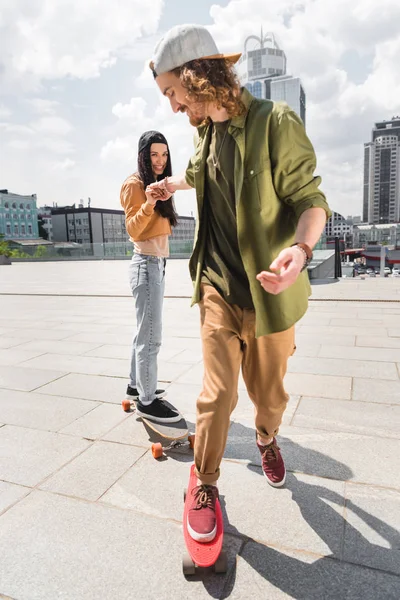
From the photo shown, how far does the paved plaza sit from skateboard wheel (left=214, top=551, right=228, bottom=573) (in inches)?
1.3

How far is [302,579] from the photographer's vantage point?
5.40ft

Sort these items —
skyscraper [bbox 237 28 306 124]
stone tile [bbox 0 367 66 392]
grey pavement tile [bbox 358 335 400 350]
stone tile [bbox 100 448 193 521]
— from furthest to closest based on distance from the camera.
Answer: skyscraper [bbox 237 28 306 124] → grey pavement tile [bbox 358 335 400 350] → stone tile [bbox 0 367 66 392] → stone tile [bbox 100 448 193 521]

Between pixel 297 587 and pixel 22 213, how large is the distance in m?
106

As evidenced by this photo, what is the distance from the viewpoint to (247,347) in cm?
194

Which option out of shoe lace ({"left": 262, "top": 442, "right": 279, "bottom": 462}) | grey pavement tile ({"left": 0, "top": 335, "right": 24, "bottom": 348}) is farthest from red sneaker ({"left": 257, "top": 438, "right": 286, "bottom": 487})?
grey pavement tile ({"left": 0, "top": 335, "right": 24, "bottom": 348})

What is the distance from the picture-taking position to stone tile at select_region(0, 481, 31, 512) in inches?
85.6

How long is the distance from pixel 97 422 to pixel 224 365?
5.48 ft

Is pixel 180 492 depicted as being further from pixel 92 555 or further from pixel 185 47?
pixel 185 47

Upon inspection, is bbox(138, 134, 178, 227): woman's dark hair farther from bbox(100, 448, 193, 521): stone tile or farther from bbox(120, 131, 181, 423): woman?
bbox(100, 448, 193, 521): stone tile

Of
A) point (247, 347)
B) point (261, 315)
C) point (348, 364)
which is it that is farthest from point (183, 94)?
point (348, 364)

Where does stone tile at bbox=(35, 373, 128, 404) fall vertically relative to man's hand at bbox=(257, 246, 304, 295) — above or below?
below

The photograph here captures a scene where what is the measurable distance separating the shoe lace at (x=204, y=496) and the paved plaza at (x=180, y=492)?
19 centimetres

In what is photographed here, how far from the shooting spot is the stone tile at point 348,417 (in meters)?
2.96

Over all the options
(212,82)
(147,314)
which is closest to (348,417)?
(147,314)
